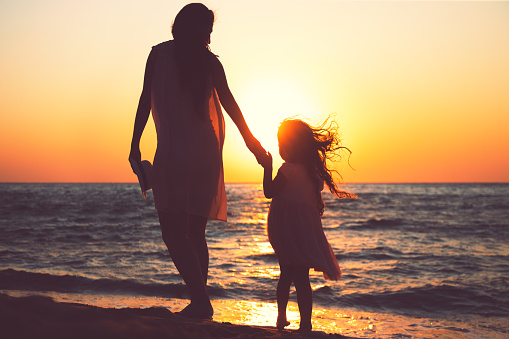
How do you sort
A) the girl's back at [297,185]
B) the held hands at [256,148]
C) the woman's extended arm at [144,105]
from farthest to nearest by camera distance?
the girl's back at [297,185] → the held hands at [256,148] → the woman's extended arm at [144,105]

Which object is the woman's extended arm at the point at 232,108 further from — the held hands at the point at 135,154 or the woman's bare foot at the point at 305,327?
the woman's bare foot at the point at 305,327

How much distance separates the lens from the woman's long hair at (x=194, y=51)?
3.07 m

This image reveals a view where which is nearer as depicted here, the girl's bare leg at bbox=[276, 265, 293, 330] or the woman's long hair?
the woman's long hair

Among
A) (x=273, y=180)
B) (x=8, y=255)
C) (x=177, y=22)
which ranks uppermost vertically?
(x=177, y=22)

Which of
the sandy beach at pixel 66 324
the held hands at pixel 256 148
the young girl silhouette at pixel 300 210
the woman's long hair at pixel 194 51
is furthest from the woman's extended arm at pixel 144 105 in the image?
the sandy beach at pixel 66 324

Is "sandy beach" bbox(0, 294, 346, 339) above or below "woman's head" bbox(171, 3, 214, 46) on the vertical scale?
below

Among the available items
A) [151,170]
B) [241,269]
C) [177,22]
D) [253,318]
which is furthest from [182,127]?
[241,269]

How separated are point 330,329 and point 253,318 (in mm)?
889

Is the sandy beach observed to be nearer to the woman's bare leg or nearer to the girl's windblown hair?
the woman's bare leg

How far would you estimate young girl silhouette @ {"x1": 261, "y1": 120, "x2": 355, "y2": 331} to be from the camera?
12.8ft

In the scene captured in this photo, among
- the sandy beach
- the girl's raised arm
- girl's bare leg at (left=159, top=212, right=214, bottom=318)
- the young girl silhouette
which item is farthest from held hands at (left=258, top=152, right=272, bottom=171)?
the sandy beach

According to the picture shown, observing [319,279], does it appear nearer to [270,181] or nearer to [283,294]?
[283,294]

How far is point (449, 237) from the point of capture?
53.6 feet

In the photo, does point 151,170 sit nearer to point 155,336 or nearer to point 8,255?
point 155,336
